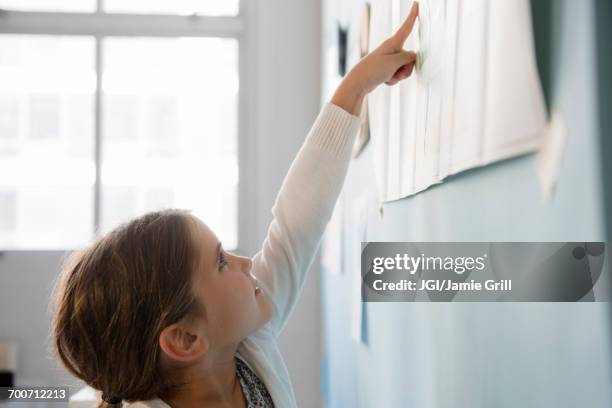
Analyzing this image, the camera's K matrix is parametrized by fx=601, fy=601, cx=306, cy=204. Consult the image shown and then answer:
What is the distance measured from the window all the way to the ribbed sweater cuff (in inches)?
67.1

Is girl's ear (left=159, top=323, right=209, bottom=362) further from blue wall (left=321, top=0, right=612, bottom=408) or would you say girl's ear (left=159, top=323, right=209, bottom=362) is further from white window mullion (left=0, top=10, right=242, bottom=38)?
white window mullion (left=0, top=10, right=242, bottom=38)

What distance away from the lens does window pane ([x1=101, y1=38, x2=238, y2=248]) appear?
8.66 ft

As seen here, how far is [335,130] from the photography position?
0.95 m

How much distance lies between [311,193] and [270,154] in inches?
61.8

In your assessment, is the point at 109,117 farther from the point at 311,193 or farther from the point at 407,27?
the point at 407,27

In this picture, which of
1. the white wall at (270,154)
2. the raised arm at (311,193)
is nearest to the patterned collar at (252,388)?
the raised arm at (311,193)

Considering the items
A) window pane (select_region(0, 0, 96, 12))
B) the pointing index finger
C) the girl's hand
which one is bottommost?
the girl's hand

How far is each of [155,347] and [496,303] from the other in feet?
1.57

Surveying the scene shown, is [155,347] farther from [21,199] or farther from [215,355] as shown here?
[21,199]

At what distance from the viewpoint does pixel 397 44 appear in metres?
0.85

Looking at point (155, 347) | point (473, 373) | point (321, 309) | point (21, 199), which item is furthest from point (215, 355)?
point (21, 199)

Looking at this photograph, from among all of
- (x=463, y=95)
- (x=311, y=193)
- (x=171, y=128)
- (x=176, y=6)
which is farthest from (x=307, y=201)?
(x=176, y=6)

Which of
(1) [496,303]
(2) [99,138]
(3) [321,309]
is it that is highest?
(2) [99,138]

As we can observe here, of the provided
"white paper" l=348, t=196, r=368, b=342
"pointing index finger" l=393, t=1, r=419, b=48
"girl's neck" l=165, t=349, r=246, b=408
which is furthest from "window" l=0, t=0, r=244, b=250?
"pointing index finger" l=393, t=1, r=419, b=48
